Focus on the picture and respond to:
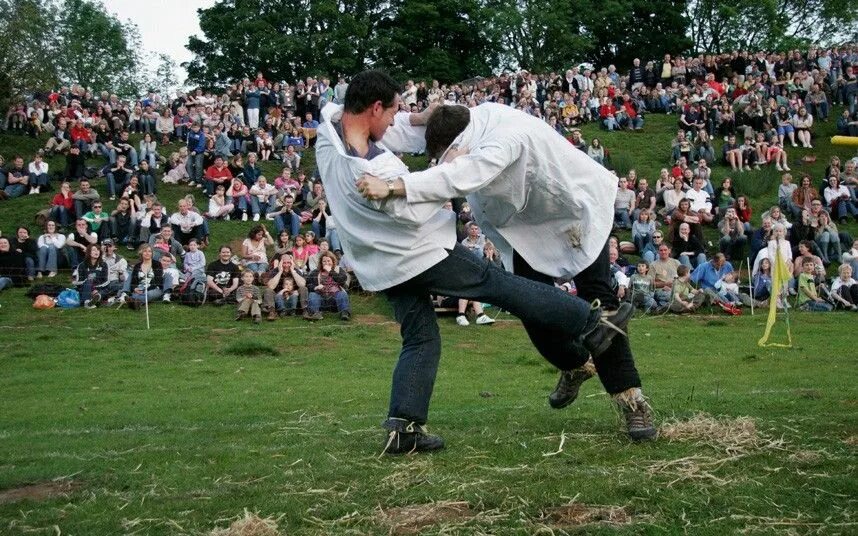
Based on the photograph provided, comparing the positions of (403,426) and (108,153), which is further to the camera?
(108,153)

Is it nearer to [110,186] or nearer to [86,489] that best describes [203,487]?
[86,489]

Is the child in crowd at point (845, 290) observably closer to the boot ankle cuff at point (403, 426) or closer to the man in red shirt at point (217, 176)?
the man in red shirt at point (217, 176)

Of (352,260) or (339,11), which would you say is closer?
(352,260)

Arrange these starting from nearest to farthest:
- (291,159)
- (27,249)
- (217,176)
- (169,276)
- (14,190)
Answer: (169,276) < (27,249) < (14,190) < (217,176) < (291,159)

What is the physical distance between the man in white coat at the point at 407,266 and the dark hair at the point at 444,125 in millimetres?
249

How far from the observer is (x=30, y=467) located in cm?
610

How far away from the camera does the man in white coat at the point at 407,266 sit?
231 inches

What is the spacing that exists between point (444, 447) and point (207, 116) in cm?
2615

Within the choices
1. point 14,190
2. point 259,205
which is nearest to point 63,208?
point 14,190

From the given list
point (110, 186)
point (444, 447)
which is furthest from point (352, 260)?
point (110, 186)

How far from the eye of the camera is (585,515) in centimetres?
443

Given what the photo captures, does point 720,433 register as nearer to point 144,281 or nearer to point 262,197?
point 144,281

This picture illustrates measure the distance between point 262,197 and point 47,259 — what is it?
5.89m

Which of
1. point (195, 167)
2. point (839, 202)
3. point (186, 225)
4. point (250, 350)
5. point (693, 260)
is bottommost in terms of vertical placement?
point (250, 350)
